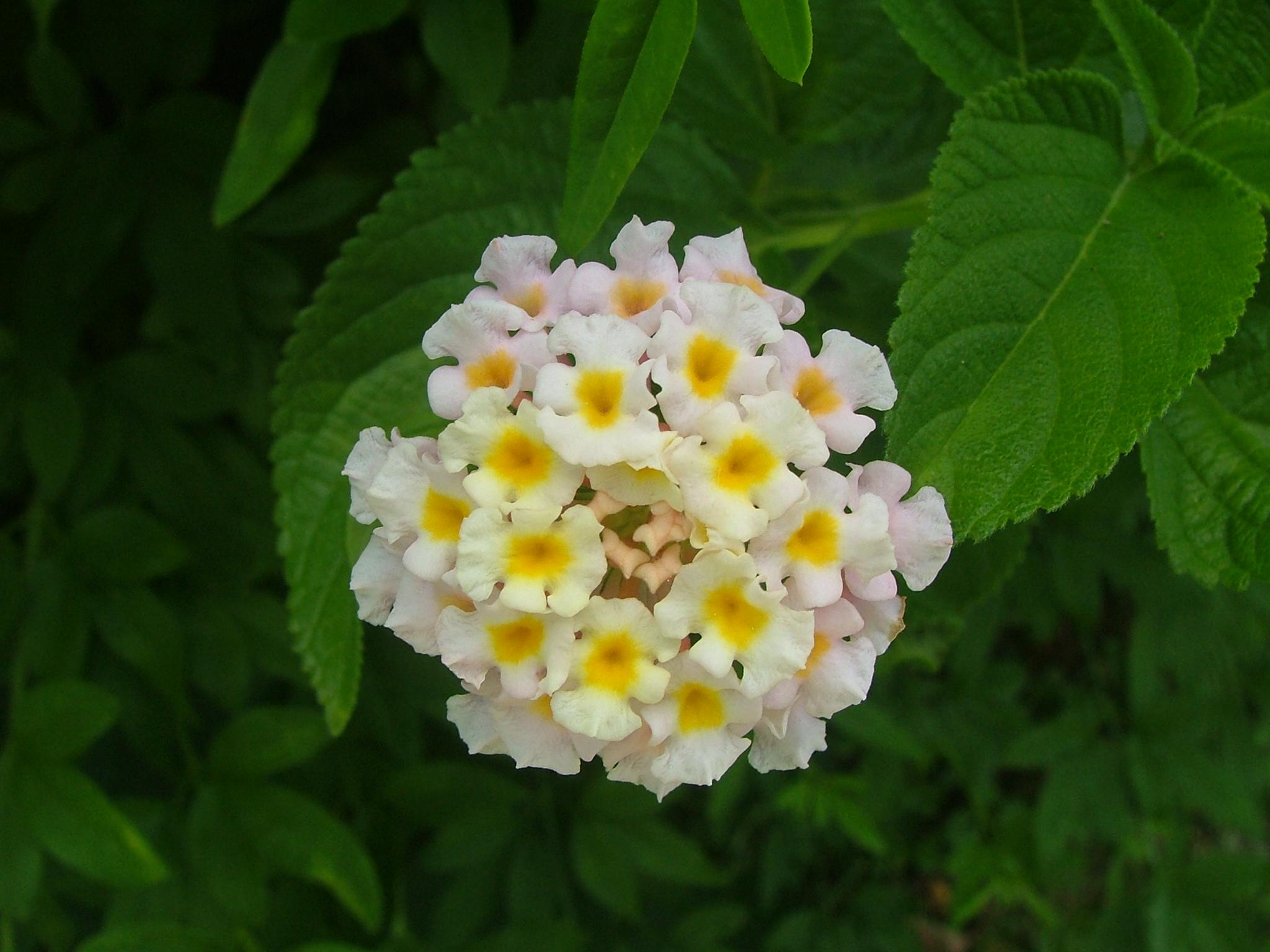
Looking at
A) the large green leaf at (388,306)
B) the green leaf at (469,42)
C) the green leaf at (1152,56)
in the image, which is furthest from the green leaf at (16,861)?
the green leaf at (1152,56)

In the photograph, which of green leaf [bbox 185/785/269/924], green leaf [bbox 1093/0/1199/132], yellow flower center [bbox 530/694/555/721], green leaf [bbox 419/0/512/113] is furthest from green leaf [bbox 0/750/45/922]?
green leaf [bbox 1093/0/1199/132]

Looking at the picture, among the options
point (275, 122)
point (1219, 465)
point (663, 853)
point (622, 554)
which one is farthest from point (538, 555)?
point (663, 853)

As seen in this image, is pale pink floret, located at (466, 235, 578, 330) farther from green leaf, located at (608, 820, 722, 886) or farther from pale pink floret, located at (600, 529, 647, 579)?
green leaf, located at (608, 820, 722, 886)

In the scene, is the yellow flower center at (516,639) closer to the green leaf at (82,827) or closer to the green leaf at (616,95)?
the green leaf at (616,95)

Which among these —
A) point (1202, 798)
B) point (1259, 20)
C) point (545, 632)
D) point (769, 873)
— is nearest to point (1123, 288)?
point (1259, 20)

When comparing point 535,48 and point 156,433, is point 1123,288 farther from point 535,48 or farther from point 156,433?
point 156,433
